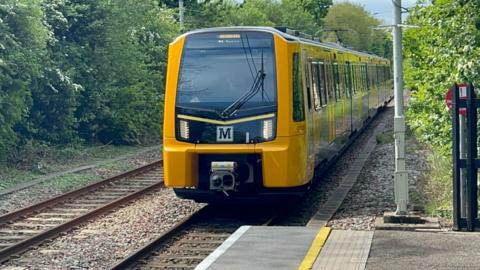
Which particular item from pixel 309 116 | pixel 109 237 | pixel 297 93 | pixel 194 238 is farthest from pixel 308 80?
pixel 109 237

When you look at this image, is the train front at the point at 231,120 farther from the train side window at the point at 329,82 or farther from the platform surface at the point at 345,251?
the train side window at the point at 329,82

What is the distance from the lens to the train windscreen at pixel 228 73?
38.9 feet

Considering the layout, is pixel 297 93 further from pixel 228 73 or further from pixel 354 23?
pixel 354 23

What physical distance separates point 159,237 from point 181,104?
250 centimetres

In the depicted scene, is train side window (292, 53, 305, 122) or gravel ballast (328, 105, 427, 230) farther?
train side window (292, 53, 305, 122)

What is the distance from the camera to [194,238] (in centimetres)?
1077

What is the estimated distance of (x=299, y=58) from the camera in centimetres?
1227

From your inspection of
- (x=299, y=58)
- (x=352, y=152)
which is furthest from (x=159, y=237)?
(x=352, y=152)

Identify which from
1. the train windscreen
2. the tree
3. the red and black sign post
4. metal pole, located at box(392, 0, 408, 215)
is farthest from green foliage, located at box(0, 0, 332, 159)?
the red and black sign post

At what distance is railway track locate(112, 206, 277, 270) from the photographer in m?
9.25

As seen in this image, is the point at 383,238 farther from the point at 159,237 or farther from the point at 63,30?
the point at 63,30

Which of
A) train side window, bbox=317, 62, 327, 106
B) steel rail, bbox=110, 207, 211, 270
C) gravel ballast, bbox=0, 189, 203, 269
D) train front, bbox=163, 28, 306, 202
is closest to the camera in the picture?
steel rail, bbox=110, 207, 211, 270

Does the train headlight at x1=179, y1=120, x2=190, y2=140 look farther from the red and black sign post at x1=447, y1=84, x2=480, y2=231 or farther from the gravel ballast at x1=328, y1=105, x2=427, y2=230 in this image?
the red and black sign post at x1=447, y1=84, x2=480, y2=231

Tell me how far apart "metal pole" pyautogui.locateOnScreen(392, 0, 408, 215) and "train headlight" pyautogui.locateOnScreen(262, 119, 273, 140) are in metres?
1.84
